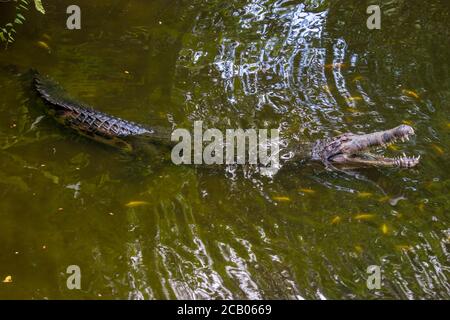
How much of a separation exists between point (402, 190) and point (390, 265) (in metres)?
1.18

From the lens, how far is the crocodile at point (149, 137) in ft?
20.1

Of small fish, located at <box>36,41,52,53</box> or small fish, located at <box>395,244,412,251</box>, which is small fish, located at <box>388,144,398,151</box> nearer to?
small fish, located at <box>395,244,412,251</box>

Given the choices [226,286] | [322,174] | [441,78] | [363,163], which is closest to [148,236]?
[226,286]

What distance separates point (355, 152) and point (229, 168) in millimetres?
1526

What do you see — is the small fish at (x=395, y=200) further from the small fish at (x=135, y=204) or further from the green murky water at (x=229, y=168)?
the small fish at (x=135, y=204)

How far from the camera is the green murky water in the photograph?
5031 mm

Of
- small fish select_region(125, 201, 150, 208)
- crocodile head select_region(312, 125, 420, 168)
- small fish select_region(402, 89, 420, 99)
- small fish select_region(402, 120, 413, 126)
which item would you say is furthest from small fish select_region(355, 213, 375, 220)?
small fish select_region(402, 89, 420, 99)

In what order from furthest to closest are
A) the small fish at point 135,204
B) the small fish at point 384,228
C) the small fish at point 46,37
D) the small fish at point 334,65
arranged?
the small fish at point 46,37
the small fish at point 334,65
the small fish at point 135,204
the small fish at point 384,228

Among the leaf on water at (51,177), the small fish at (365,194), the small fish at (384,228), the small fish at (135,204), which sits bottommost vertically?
the small fish at (384,228)

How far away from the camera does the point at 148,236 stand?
5.39 metres

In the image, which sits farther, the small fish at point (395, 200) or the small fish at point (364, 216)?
the small fish at point (395, 200)

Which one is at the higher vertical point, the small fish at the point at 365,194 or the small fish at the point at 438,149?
the small fish at the point at 438,149

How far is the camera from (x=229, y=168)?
6.27 metres

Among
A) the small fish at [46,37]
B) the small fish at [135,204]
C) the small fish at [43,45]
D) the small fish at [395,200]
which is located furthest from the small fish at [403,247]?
the small fish at [46,37]
